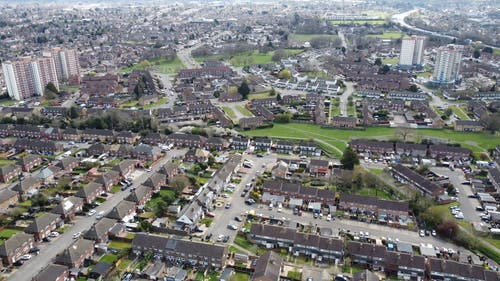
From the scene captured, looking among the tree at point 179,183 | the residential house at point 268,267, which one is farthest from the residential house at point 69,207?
the residential house at point 268,267

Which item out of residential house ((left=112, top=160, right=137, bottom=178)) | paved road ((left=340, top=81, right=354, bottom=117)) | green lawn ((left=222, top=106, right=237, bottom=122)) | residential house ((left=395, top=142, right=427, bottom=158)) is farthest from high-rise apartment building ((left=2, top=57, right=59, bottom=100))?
residential house ((left=395, top=142, right=427, bottom=158))

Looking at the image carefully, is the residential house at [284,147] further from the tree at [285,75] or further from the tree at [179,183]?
the tree at [285,75]

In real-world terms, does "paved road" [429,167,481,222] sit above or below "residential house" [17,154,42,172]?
below

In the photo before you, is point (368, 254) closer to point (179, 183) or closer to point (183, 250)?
point (183, 250)

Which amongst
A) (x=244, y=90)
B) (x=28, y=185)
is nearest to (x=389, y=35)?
(x=244, y=90)

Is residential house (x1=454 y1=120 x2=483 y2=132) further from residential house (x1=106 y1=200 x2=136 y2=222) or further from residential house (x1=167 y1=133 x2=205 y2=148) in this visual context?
residential house (x1=106 y1=200 x2=136 y2=222)

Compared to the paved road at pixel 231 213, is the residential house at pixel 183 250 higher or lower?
higher

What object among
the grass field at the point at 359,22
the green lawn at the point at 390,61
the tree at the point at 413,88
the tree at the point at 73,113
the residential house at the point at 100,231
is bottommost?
the green lawn at the point at 390,61

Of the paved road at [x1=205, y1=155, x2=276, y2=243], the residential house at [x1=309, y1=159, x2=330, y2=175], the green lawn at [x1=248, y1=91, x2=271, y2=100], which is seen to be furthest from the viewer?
the green lawn at [x1=248, y1=91, x2=271, y2=100]
